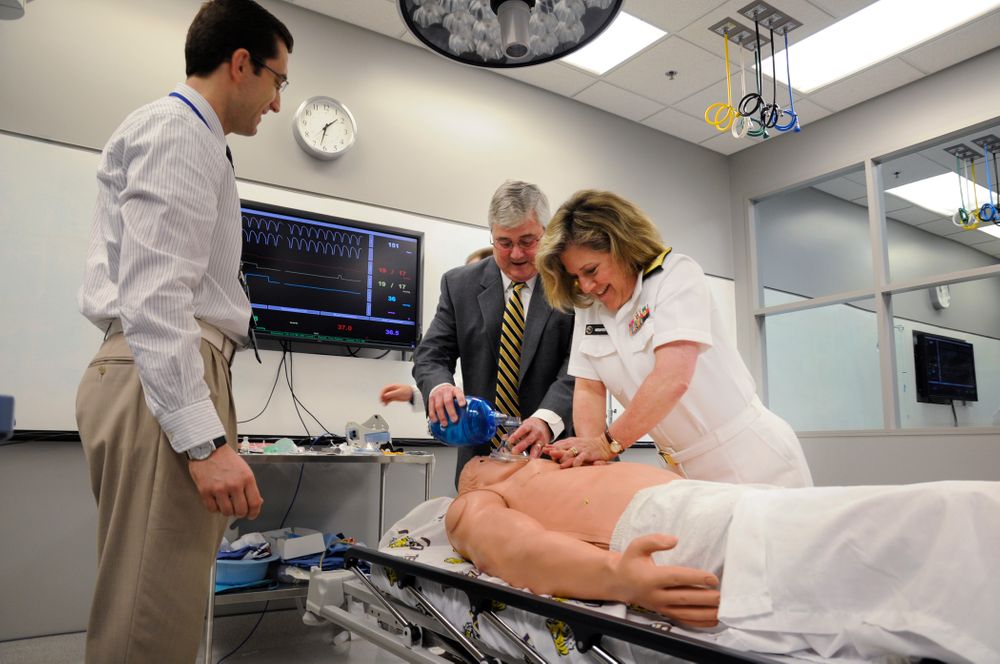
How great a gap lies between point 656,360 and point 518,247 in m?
0.62

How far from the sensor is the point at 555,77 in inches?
174

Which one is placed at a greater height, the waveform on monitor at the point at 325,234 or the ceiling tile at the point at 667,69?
the ceiling tile at the point at 667,69

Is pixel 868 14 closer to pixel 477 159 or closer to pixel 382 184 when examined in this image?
pixel 477 159

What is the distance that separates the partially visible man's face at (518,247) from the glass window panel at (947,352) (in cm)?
338

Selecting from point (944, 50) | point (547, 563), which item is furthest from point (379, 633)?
point (944, 50)

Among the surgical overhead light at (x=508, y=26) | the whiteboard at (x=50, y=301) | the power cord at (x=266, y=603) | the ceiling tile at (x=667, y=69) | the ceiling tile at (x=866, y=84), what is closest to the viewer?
the surgical overhead light at (x=508, y=26)

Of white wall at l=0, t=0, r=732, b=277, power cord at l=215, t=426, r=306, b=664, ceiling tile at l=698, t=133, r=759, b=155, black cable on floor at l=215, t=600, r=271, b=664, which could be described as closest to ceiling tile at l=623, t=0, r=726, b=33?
white wall at l=0, t=0, r=732, b=277

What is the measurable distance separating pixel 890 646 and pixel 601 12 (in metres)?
1.39

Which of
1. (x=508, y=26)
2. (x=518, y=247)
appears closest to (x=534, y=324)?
(x=518, y=247)

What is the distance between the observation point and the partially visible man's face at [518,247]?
2.11 m

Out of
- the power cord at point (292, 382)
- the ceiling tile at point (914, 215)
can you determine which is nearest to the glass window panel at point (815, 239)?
the ceiling tile at point (914, 215)

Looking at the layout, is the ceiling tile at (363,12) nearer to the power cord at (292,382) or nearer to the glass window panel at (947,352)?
the power cord at (292,382)

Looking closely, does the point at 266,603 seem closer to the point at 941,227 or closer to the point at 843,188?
the point at 843,188

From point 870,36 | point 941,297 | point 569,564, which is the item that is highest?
point 870,36
